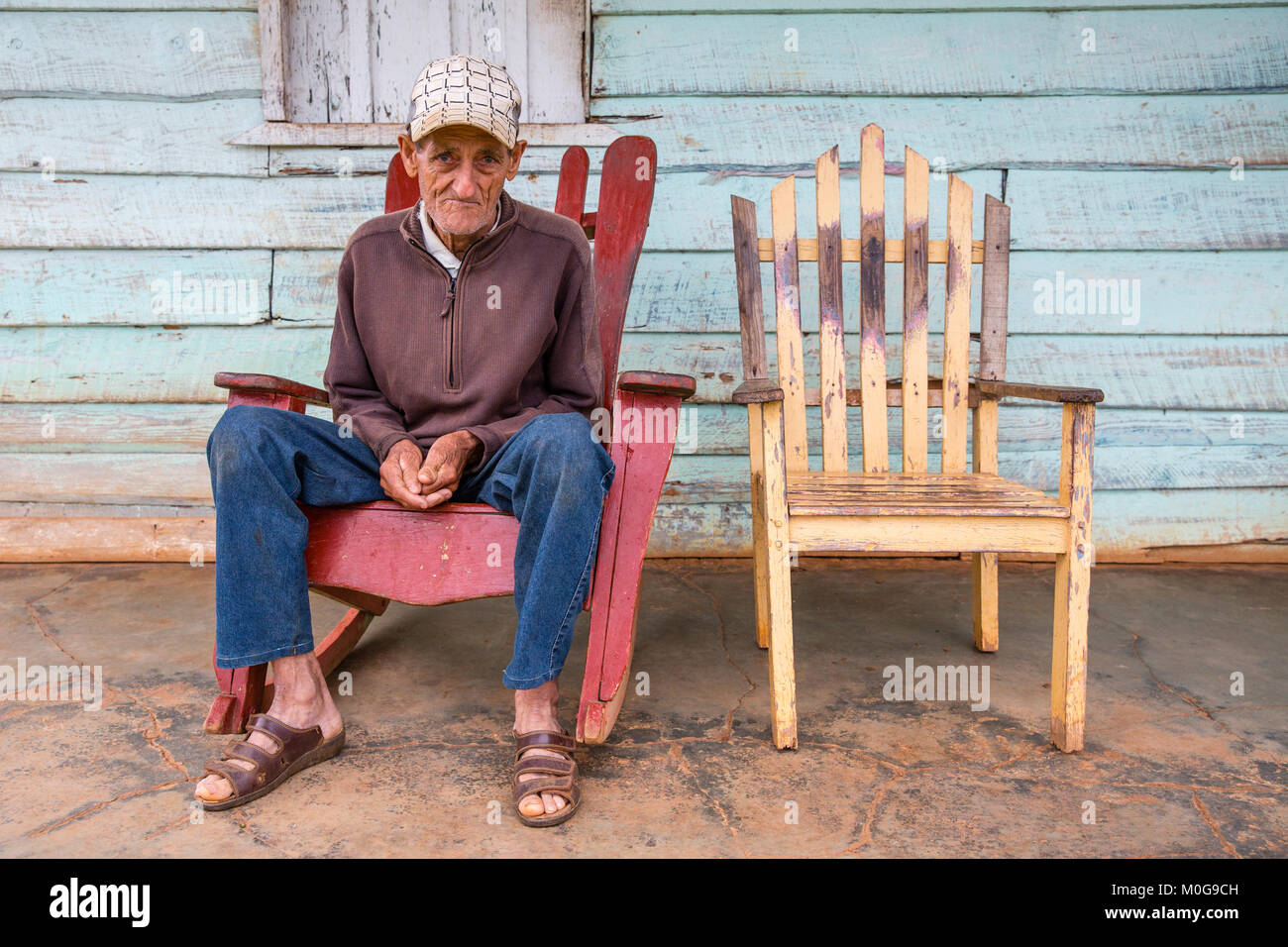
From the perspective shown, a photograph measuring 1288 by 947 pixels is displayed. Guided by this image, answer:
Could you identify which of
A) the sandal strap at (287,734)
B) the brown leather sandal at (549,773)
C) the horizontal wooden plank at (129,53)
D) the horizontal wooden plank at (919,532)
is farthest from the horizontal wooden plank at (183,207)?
the brown leather sandal at (549,773)

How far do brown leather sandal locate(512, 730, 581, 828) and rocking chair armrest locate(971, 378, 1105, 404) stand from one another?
4.02 feet

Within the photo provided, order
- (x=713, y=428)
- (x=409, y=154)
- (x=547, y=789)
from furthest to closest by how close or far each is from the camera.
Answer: (x=713, y=428) < (x=409, y=154) < (x=547, y=789)

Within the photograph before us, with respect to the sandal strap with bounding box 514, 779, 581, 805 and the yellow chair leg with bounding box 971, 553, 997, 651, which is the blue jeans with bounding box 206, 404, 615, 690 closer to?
the sandal strap with bounding box 514, 779, 581, 805

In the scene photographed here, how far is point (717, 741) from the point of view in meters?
2.05

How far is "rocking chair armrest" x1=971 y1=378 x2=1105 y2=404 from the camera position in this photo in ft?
6.51

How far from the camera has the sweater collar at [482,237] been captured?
2145 millimetres

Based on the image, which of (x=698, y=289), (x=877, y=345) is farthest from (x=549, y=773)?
(x=698, y=289)

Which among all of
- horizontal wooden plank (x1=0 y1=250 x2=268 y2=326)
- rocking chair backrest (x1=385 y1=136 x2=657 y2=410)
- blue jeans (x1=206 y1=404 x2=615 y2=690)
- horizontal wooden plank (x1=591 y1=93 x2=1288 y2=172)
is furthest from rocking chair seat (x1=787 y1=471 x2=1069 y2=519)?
horizontal wooden plank (x1=0 y1=250 x2=268 y2=326)

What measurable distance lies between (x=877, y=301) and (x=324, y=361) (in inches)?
71.1

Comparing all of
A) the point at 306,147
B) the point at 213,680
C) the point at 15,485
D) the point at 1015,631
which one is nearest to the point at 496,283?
the point at 213,680

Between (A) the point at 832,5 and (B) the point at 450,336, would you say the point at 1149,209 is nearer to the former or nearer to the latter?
(A) the point at 832,5

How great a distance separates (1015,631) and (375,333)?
1.92 m

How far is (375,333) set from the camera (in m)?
2.15

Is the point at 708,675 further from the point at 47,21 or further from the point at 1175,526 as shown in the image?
the point at 47,21
